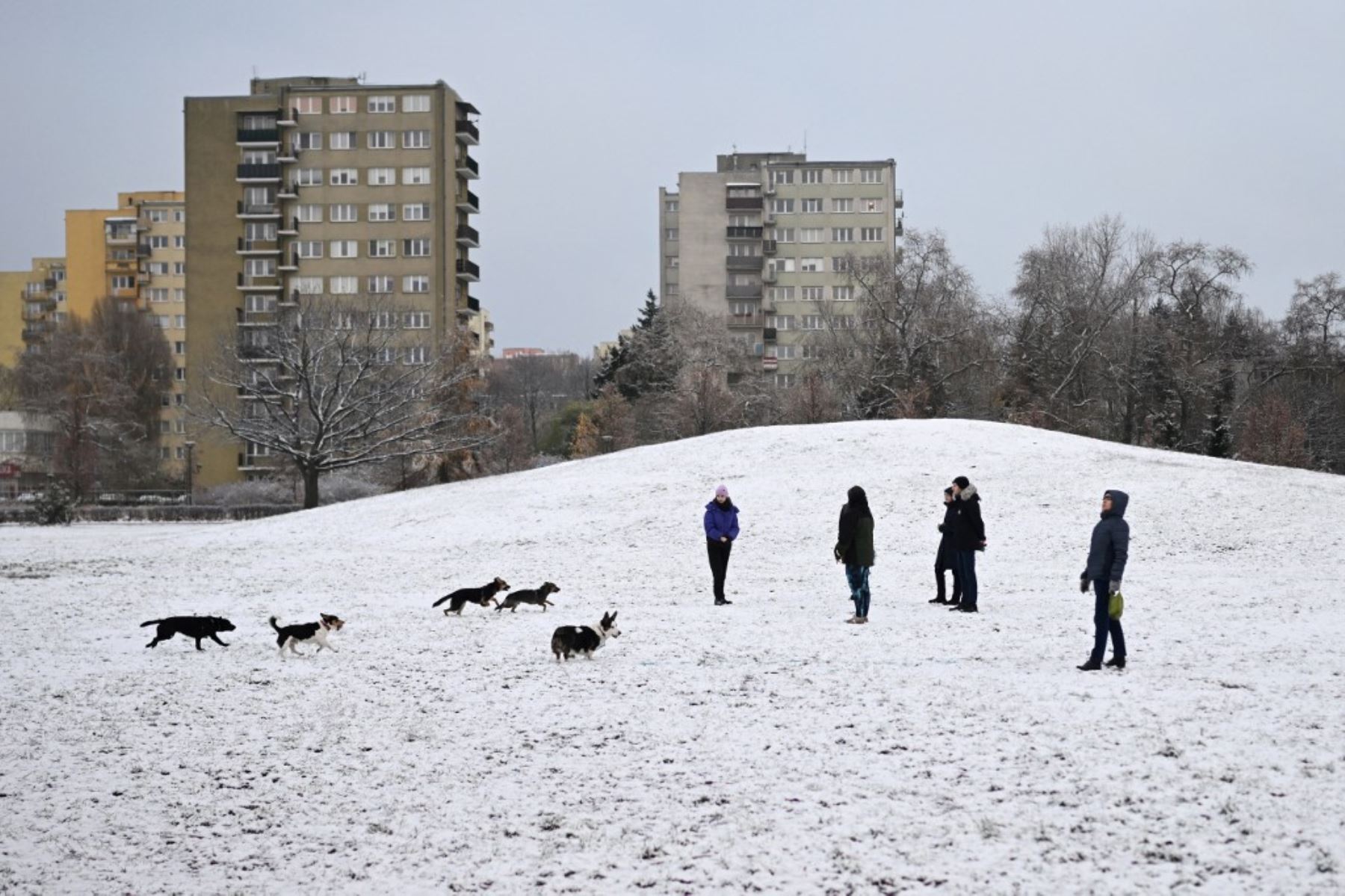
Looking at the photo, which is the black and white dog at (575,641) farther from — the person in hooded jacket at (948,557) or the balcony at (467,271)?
the balcony at (467,271)

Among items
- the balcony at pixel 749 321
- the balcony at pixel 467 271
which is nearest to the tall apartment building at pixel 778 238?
the balcony at pixel 749 321

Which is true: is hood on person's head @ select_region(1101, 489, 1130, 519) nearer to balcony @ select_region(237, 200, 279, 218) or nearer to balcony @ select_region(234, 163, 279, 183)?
balcony @ select_region(234, 163, 279, 183)

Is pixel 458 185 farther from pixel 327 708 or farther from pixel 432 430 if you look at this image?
pixel 327 708

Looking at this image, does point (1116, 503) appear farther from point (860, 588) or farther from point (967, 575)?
point (967, 575)

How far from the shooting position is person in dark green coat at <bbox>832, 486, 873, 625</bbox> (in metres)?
19.0

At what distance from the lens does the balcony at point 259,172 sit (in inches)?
3858

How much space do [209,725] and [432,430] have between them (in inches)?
2042

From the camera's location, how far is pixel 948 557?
2094 cm

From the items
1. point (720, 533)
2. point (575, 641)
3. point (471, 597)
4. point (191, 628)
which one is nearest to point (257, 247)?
point (471, 597)

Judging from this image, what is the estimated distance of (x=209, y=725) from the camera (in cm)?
1277

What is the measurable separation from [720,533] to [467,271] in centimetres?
8460

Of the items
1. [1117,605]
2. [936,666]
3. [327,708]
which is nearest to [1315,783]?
[1117,605]

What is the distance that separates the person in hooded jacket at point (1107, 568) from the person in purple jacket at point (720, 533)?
8114 mm

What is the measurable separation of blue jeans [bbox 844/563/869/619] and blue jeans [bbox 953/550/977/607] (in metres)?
1.86
